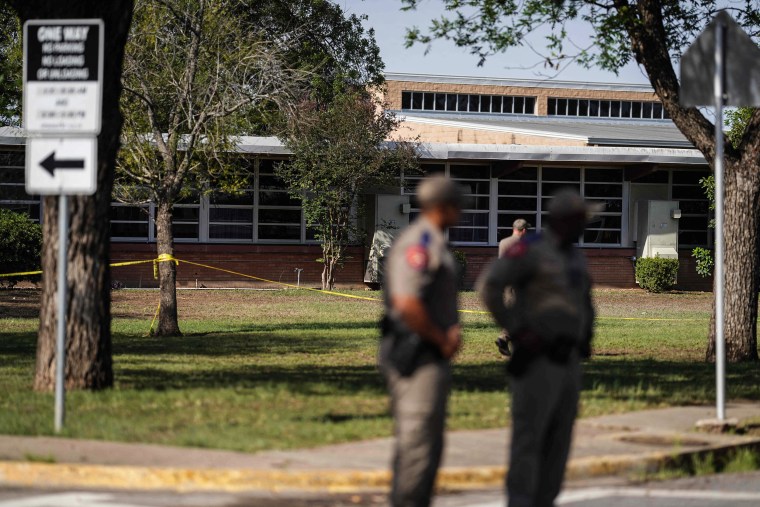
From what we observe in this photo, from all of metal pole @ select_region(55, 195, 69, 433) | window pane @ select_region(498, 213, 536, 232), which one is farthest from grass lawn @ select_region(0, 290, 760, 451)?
window pane @ select_region(498, 213, 536, 232)

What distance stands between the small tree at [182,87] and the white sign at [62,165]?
1107cm

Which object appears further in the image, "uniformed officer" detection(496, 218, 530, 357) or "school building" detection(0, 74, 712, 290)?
"school building" detection(0, 74, 712, 290)

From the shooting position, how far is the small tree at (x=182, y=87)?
20953 millimetres

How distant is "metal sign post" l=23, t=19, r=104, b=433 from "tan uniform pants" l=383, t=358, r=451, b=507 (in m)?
4.33

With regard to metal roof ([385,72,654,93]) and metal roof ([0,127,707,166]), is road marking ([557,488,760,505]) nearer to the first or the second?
metal roof ([0,127,707,166])

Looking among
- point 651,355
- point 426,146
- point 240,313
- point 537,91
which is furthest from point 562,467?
point 537,91

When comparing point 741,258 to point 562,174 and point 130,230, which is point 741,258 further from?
point 562,174

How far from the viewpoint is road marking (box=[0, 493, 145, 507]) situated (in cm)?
726

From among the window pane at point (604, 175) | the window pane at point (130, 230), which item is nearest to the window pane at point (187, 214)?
the window pane at point (130, 230)

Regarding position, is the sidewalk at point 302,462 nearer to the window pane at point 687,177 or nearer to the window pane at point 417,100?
the window pane at point 687,177

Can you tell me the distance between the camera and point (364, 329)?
2294 centimetres

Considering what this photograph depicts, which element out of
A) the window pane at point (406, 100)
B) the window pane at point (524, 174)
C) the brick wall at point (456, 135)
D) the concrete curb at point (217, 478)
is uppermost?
the window pane at point (406, 100)

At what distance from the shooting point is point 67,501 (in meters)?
7.38

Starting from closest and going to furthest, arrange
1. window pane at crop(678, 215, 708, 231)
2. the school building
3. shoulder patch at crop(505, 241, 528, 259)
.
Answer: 1. shoulder patch at crop(505, 241, 528, 259)
2. the school building
3. window pane at crop(678, 215, 708, 231)
